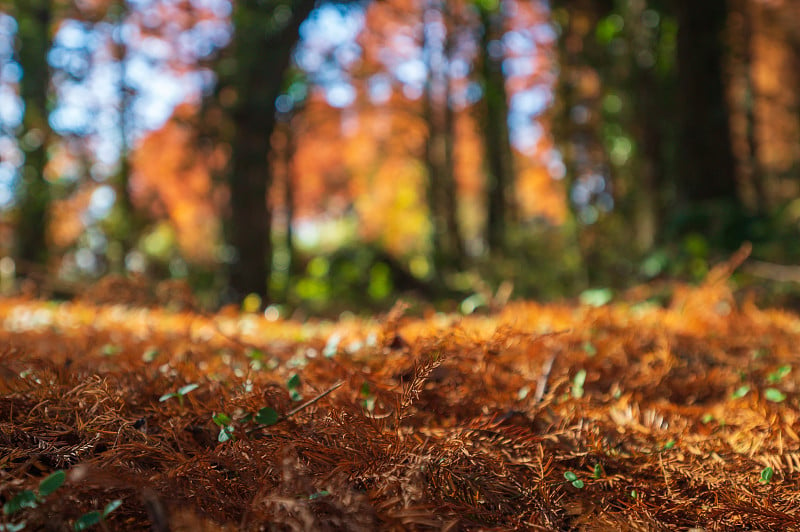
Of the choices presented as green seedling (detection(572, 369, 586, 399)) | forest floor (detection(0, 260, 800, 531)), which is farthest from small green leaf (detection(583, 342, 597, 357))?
green seedling (detection(572, 369, 586, 399))

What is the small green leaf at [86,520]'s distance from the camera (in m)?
0.85

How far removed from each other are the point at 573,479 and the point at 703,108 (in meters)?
4.45

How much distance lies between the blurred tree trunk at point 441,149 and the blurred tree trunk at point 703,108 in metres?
6.21

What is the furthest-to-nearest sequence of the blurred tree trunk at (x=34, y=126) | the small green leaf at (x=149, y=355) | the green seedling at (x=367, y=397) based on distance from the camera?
the blurred tree trunk at (x=34, y=126), the small green leaf at (x=149, y=355), the green seedling at (x=367, y=397)

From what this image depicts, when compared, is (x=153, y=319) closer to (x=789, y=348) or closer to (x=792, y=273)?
(x=789, y=348)

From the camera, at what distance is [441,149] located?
12.7 meters

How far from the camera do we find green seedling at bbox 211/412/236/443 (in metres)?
1.15

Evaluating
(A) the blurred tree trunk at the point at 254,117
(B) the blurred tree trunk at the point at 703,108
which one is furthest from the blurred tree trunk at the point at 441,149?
(B) the blurred tree trunk at the point at 703,108

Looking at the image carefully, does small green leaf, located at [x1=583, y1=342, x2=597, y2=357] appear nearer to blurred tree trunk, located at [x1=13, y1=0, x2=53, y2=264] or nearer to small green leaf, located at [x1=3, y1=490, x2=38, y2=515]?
small green leaf, located at [x1=3, y1=490, x2=38, y2=515]

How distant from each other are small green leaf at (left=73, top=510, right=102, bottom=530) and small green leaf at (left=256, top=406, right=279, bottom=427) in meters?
0.37

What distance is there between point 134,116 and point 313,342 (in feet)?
35.3

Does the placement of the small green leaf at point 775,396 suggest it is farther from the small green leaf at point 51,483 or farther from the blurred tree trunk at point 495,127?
the blurred tree trunk at point 495,127

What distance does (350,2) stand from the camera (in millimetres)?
5543

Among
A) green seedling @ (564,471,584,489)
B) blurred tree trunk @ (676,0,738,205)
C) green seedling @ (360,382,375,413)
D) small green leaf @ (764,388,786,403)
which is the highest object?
blurred tree trunk @ (676,0,738,205)
